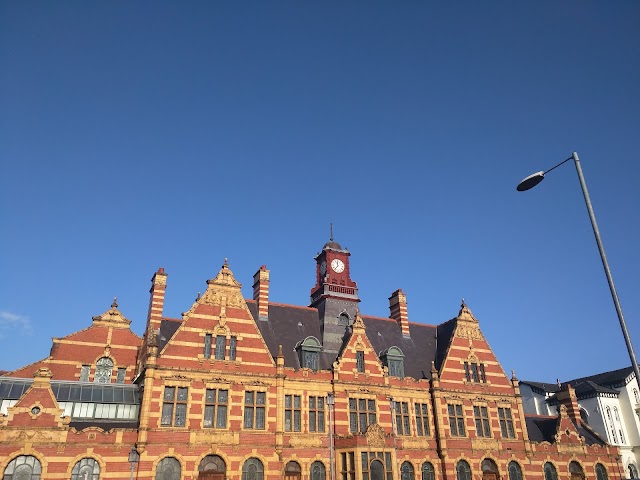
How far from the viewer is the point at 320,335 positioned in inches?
1667

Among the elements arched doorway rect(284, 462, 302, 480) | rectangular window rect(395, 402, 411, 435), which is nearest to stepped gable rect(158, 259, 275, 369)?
arched doorway rect(284, 462, 302, 480)

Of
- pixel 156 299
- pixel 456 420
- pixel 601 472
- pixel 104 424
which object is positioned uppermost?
pixel 156 299

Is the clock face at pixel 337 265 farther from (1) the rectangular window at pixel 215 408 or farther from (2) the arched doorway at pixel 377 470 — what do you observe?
(2) the arched doorway at pixel 377 470

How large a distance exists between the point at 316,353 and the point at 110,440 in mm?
15580

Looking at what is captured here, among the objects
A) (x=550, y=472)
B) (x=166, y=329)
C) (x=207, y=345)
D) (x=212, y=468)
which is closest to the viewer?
(x=212, y=468)

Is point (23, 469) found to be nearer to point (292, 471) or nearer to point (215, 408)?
point (215, 408)

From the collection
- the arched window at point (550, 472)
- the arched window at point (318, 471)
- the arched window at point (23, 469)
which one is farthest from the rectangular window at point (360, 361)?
the arched window at point (23, 469)

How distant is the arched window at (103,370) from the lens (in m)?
38.4

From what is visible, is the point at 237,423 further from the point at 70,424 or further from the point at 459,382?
the point at 459,382

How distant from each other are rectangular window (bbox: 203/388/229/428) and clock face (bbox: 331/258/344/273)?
16455 mm

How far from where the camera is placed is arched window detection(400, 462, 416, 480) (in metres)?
38.0

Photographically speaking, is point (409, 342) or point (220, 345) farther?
point (409, 342)

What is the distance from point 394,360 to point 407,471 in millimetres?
8361

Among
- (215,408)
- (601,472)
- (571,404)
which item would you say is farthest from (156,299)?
(601,472)
